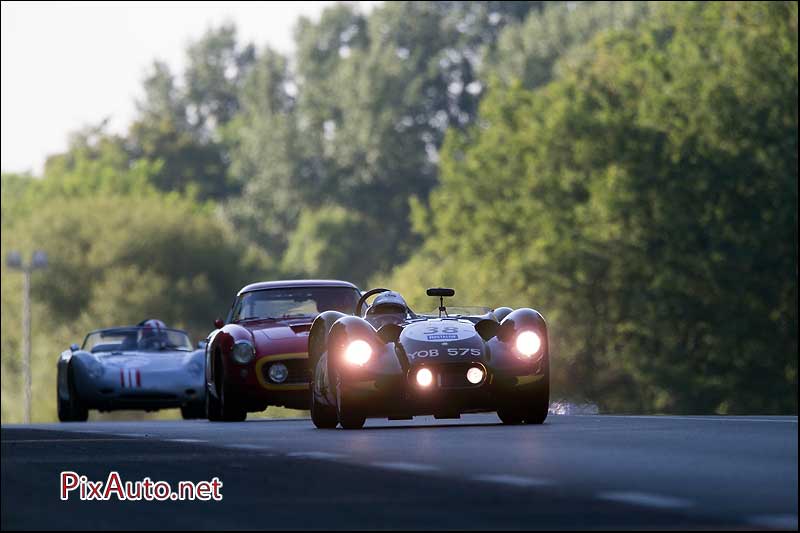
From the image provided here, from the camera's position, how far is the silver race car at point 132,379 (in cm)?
2734

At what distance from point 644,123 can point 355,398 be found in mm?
47035

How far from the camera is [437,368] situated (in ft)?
55.1

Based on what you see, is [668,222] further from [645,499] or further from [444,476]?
[645,499]

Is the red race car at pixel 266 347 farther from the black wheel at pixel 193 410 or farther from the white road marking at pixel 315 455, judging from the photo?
the white road marking at pixel 315 455

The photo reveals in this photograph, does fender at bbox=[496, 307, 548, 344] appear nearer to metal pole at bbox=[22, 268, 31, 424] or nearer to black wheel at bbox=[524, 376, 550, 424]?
black wheel at bbox=[524, 376, 550, 424]

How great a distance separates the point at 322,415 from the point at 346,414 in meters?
0.91

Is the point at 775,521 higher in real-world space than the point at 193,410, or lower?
higher

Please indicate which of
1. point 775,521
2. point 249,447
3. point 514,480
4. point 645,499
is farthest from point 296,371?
point 775,521

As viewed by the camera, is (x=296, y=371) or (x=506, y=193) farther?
(x=506, y=193)

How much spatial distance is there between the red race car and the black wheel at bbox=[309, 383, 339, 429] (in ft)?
9.06

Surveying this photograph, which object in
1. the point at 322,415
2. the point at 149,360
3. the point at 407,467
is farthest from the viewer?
the point at 149,360

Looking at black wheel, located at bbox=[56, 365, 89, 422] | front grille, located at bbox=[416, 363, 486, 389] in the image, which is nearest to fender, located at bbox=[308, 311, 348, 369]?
front grille, located at bbox=[416, 363, 486, 389]

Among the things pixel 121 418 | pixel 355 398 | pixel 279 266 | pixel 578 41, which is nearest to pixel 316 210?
pixel 279 266

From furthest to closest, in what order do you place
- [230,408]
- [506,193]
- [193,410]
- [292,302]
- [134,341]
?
[506,193]
[134,341]
[193,410]
[292,302]
[230,408]
